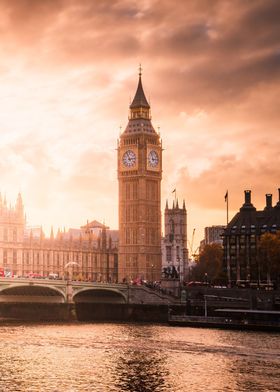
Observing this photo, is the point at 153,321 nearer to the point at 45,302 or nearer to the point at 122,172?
the point at 45,302

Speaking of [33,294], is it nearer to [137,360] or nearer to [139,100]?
[137,360]

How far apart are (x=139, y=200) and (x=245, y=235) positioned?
85.8 ft

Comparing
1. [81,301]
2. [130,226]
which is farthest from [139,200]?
[81,301]

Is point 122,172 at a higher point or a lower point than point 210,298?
higher

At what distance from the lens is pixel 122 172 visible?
18688cm

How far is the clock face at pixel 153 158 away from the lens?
186 m

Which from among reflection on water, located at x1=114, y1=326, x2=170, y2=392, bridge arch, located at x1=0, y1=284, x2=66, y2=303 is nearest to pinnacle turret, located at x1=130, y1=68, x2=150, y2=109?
A: bridge arch, located at x1=0, y1=284, x2=66, y2=303

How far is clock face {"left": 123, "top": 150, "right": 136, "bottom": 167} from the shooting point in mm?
185500

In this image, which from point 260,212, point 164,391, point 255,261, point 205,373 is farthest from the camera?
point 260,212

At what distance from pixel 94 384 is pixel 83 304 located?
7219 centimetres

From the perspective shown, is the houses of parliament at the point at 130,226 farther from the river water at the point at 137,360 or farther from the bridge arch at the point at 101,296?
the river water at the point at 137,360

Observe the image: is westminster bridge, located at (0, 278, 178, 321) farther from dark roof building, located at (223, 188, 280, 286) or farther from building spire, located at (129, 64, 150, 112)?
building spire, located at (129, 64, 150, 112)

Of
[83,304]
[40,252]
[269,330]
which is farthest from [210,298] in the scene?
[40,252]

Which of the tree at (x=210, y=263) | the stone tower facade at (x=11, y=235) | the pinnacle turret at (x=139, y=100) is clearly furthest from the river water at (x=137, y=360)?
the pinnacle turret at (x=139, y=100)
